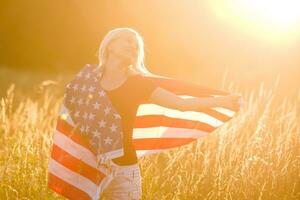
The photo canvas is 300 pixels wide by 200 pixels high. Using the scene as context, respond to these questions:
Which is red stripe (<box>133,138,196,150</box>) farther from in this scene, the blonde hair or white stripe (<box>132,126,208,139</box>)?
the blonde hair

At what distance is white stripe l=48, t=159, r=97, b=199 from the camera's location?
4.66 m

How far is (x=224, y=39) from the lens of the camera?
20.2 meters

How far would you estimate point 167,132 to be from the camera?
5.29m

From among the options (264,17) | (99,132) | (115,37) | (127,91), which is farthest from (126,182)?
(264,17)

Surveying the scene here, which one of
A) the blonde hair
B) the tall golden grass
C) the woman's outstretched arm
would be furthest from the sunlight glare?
the blonde hair

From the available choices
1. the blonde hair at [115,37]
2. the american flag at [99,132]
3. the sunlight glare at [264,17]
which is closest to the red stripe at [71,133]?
the american flag at [99,132]

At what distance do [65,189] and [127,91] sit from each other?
0.90 metres

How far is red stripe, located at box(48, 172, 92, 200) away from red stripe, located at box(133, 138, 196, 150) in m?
0.67

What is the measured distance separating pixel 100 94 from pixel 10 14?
2161cm

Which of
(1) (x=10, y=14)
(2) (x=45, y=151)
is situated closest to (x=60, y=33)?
(1) (x=10, y=14)

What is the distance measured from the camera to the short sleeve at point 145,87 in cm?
450

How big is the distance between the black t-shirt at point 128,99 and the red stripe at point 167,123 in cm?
62

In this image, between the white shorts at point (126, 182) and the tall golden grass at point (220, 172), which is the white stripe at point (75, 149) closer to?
the white shorts at point (126, 182)

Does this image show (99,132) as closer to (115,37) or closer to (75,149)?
(75,149)
